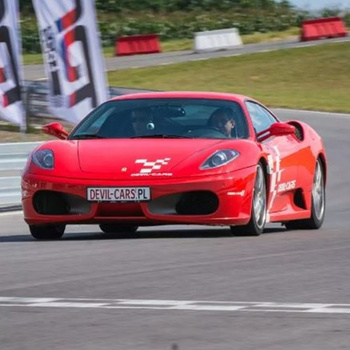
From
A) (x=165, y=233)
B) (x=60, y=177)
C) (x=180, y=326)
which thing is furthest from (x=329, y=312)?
(x=165, y=233)

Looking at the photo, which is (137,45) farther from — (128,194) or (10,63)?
(128,194)

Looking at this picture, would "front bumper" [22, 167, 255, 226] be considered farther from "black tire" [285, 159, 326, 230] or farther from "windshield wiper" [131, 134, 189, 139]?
"black tire" [285, 159, 326, 230]

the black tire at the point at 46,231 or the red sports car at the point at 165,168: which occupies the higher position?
the red sports car at the point at 165,168

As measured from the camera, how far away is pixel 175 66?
45.6 m

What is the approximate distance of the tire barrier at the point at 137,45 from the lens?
53.9m

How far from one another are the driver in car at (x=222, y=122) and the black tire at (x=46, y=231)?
1.43 m

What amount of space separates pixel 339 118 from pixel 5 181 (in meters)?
16.6

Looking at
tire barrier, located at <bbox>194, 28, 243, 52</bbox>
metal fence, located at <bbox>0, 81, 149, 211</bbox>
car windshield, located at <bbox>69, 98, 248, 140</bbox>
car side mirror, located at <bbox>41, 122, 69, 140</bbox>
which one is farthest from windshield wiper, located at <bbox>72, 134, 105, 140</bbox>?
tire barrier, located at <bbox>194, 28, 243, 52</bbox>

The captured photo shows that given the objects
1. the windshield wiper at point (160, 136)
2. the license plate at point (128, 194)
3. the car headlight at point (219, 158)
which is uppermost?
the car headlight at point (219, 158)

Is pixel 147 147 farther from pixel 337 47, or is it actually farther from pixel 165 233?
pixel 337 47

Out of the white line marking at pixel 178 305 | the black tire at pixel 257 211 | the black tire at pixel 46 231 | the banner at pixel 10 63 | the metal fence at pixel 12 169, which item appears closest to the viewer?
the white line marking at pixel 178 305

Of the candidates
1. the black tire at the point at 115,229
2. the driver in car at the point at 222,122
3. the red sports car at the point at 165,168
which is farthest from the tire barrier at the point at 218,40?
the driver in car at the point at 222,122

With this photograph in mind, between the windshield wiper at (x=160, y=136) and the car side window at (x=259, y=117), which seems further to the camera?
the car side window at (x=259, y=117)

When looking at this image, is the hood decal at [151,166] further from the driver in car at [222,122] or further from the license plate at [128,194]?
the driver in car at [222,122]
